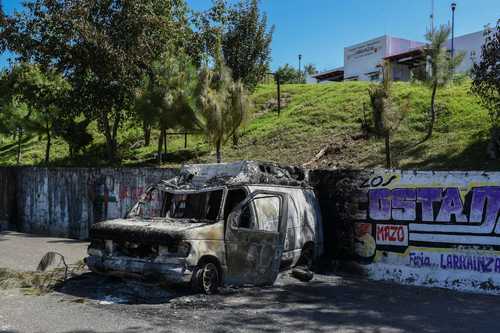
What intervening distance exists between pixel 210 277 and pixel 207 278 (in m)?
0.08

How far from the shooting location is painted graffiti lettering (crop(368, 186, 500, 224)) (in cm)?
883

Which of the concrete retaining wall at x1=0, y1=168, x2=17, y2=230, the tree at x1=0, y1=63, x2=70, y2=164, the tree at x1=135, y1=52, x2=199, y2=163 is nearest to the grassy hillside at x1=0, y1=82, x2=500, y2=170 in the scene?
the tree at x1=135, y1=52, x2=199, y2=163

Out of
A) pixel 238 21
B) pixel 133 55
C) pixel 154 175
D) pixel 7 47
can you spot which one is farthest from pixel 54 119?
pixel 154 175

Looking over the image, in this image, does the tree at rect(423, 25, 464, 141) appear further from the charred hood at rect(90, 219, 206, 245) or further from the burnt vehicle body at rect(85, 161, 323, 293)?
the charred hood at rect(90, 219, 206, 245)

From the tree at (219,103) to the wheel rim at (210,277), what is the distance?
1027 centimetres

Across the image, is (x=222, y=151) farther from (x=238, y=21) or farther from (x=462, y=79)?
(x=462, y=79)

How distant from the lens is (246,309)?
706 centimetres

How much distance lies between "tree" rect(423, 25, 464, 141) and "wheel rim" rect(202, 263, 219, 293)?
14.3m

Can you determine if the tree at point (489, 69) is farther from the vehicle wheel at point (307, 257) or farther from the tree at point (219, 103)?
the vehicle wheel at point (307, 257)

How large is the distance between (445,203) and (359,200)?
69.1 inches

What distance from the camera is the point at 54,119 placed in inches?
1036

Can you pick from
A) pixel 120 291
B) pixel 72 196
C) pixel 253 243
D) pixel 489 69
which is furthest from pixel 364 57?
pixel 120 291

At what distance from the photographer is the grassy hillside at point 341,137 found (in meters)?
17.9

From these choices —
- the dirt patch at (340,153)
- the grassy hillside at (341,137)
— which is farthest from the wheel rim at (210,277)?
the dirt patch at (340,153)
